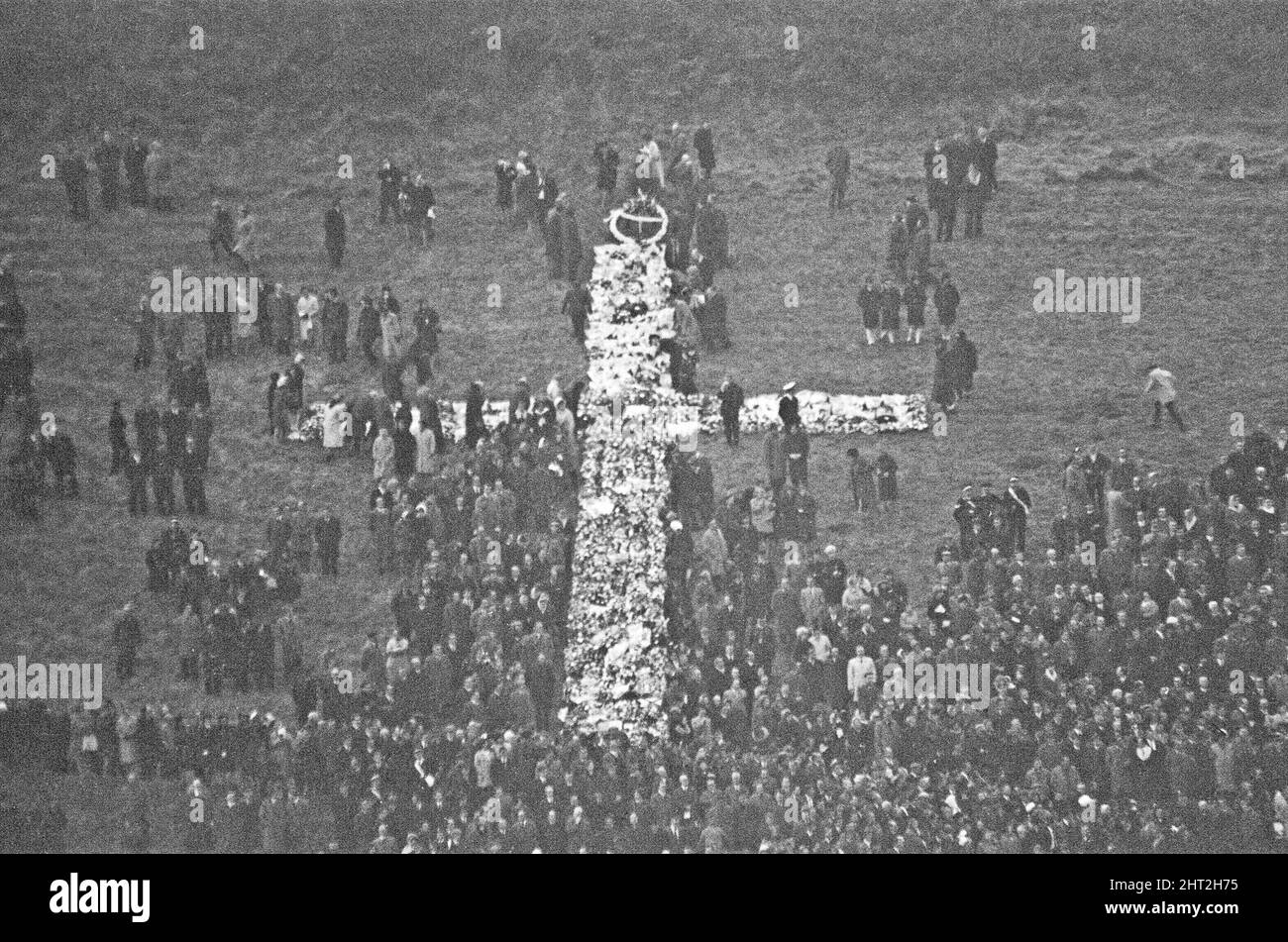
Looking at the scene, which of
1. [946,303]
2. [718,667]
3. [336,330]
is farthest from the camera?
[336,330]

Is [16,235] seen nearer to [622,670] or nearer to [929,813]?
[622,670]

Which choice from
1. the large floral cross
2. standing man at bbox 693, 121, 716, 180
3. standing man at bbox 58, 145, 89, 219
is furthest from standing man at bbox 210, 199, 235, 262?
standing man at bbox 693, 121, 716, 180

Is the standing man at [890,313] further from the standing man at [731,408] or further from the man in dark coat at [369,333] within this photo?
the man in dark coat at [369,333]

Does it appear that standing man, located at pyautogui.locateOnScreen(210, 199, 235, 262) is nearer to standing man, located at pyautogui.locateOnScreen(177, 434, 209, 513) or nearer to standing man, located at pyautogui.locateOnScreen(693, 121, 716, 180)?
standing man, located at pyautogui.locateOnScreen(177, 434, 209, 513)

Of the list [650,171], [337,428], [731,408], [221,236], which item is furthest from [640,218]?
[221,236]

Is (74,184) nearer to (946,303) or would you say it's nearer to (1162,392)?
(946,303)

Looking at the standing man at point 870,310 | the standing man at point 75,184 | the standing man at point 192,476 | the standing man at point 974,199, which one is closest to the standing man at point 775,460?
the standing man at point 870,310

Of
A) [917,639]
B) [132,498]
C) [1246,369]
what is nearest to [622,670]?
[917,639]
